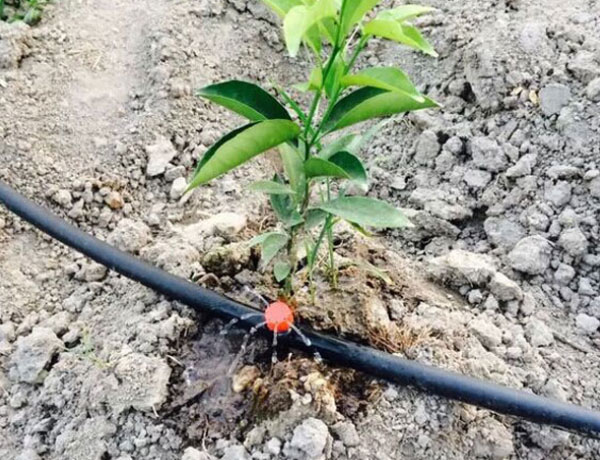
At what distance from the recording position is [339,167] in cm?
131

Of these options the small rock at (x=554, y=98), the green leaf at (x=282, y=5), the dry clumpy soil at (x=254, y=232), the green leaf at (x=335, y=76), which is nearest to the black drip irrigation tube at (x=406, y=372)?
the dry clumpy soil at (x=254, y=232)

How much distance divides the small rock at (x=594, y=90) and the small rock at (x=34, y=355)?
4.39 ft

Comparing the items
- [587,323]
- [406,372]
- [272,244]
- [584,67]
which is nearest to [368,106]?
[272,244]

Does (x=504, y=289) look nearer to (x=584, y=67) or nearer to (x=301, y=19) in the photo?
(x=584, y=67)

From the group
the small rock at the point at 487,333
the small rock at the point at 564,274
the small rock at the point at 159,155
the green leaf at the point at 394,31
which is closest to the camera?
the green leaf at the point at 394,31

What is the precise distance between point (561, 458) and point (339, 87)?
2.72 ft

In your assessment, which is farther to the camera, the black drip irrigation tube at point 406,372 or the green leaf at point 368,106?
the black drip irrigation tube at point 406,372

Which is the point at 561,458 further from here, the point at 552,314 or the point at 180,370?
the point at 180,370

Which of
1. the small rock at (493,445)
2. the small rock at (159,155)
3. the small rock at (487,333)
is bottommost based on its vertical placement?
the small rock at (493,445)

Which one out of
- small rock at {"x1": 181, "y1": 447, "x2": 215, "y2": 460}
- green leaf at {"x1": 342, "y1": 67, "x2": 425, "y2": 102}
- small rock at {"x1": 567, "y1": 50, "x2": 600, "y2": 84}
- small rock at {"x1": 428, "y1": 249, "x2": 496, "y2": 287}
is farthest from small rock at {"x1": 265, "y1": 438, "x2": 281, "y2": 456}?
small rock at {"x1": 567, "y1": 50, "x2": 600, "y2": 84}

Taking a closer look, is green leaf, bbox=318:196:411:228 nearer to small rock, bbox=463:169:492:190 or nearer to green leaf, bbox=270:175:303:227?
green leaf, bbox=270:175:303:227

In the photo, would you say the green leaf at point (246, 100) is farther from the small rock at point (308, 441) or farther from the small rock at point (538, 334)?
the small rock at point (538, 334)

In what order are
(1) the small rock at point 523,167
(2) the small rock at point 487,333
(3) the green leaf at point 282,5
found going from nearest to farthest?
(3) the green leaf at point 282,5, (2) the small rock at point 487,333, (1) the small rock at point 523,167

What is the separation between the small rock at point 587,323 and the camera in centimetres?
166
